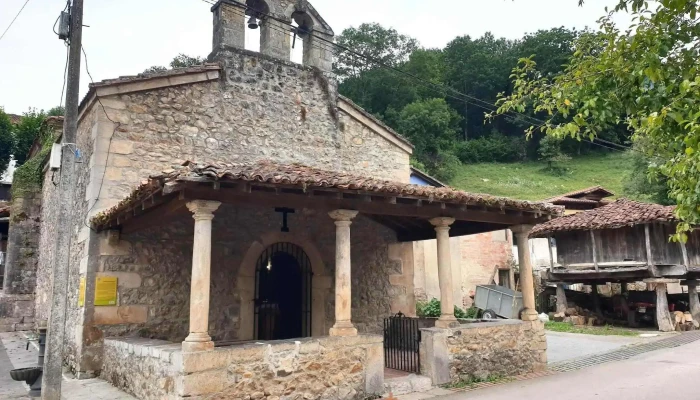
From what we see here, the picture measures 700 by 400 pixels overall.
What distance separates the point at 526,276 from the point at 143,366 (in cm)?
628

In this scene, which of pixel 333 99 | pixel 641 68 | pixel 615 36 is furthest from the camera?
pixel 333 99

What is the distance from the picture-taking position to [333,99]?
10.7m

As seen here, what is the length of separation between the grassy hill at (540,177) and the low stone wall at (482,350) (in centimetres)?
2614

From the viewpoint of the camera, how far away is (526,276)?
9086 mm

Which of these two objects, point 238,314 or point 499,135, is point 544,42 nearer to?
point 499,135

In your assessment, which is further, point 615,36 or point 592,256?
point 592,256

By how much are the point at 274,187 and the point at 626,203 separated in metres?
14.1

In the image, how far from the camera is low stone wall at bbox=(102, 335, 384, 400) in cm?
564

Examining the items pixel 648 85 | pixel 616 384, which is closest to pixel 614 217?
pixel 616 384

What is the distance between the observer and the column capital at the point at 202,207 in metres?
6.00

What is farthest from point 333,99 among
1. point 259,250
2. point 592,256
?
point 592,256

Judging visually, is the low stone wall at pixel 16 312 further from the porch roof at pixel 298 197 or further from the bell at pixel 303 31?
the bell at pixel 303 31

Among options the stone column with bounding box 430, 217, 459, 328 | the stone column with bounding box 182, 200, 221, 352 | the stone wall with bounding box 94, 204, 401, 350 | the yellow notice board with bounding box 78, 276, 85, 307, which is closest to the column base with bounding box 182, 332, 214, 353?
the stone column with bounding box 182, 200, 221, 352

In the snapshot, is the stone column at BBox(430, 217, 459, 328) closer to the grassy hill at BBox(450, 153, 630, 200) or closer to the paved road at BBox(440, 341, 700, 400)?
the paved road at BBox(440, 341, 700, 400)
